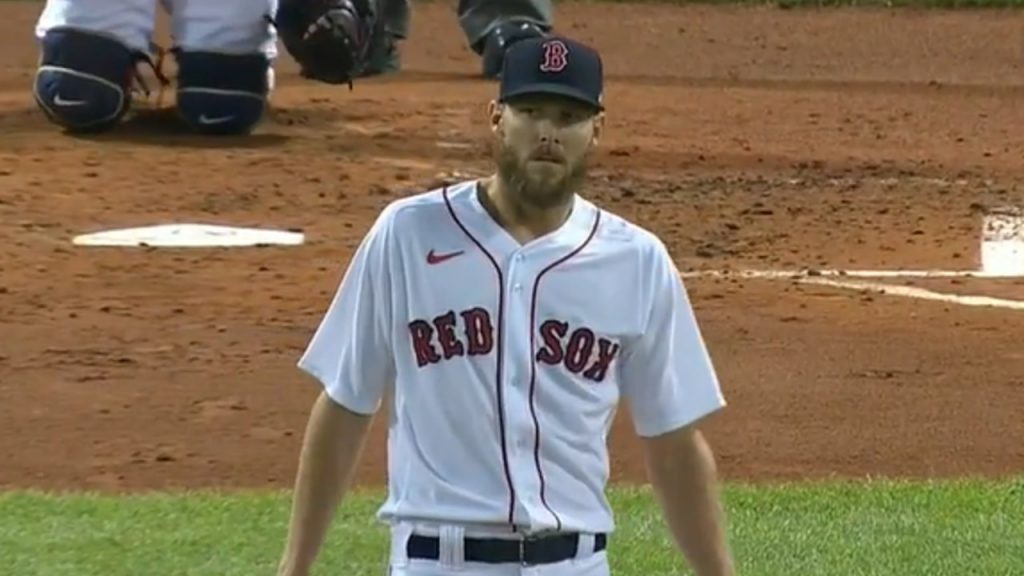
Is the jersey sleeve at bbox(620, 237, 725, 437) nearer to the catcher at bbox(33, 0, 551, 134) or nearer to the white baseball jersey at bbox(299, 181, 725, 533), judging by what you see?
the white baseball jersey at bbox(299, 181, 725, 533)

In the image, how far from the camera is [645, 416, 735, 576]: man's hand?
11.2 feet

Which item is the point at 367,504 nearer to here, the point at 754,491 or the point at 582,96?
the point at 754,491

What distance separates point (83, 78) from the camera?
35.5 ft

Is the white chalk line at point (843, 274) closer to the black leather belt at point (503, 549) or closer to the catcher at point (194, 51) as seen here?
the catcher at point (194, 51)

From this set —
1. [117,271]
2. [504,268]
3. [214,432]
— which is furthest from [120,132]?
[504,268]

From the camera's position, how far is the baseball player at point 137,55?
35.4ft

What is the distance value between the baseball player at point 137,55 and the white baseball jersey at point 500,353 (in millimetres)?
7672

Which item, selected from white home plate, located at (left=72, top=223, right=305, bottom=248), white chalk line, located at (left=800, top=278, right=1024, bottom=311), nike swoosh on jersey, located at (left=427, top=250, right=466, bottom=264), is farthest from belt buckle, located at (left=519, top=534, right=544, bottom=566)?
white home plate, located at (left=72, top=223, right=305, bottom=248)

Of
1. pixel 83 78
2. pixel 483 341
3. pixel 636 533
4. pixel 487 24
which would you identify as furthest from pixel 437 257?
pixel 487 24

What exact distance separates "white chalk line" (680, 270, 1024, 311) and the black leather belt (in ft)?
17.5

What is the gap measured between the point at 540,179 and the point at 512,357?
26cm

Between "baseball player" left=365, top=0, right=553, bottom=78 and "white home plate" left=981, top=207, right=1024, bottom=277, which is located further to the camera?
"baseball player" left=365, top=0, right=553, bottom=78

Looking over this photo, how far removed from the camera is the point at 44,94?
10945mm

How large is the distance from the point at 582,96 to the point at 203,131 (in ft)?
27.0
